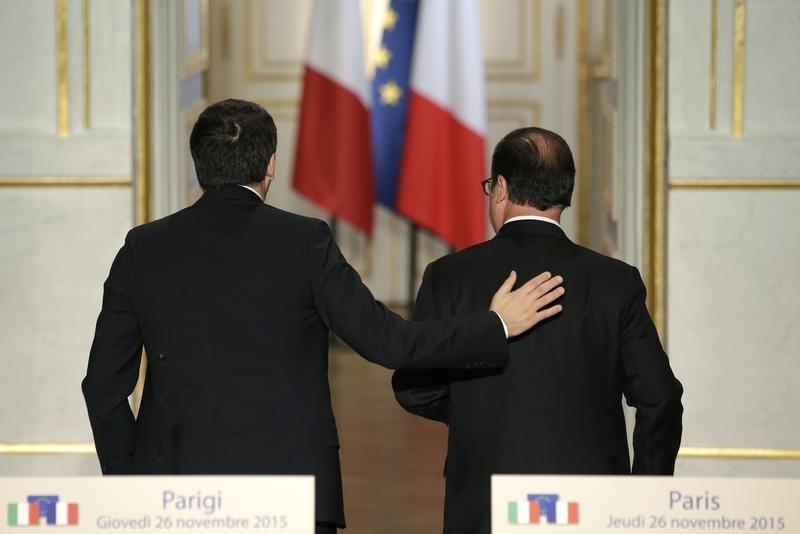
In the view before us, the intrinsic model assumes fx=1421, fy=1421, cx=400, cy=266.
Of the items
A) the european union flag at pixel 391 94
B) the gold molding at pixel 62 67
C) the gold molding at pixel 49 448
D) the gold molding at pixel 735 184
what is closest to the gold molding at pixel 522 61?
the european union flag at pixel 391 94

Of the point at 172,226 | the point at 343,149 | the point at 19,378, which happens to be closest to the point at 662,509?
the point at 172,226

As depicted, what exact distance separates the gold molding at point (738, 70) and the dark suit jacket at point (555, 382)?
2.18 m

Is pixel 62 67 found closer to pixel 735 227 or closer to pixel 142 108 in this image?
pixel 142 108

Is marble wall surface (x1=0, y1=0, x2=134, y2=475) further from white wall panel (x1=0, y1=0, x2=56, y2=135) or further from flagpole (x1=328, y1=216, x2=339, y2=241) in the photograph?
flagpole (x1=328, y1=216, x2=339, y2=241)

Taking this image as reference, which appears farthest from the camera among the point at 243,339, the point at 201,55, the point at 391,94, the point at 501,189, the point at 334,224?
the point at 334,224

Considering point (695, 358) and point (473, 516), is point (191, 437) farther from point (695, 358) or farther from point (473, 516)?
point (695, 358)

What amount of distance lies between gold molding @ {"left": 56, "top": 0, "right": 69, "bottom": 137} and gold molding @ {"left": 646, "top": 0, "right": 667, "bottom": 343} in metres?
2.06

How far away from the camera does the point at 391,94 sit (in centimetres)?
898

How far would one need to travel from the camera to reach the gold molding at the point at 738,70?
495 centimetres

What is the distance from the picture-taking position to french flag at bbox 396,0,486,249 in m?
8.57

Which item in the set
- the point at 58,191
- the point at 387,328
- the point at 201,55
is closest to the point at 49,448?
the point at 58,191

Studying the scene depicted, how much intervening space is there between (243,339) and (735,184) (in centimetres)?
261

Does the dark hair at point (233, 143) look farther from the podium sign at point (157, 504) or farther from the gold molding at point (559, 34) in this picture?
the gold molding at point (559, 34)

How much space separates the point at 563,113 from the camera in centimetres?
930
